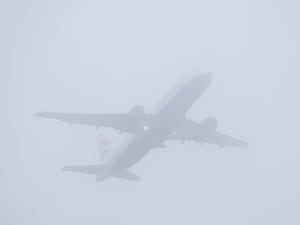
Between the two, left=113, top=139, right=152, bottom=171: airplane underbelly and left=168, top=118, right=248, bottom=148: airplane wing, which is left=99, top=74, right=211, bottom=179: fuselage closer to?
left=113, top=139, right=152, bottom=171: airplane underbelly

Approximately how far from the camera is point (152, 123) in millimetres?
44594

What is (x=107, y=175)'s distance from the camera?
4972 cm

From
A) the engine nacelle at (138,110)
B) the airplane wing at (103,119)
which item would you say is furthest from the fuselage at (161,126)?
the engine nacelle at (138,110)

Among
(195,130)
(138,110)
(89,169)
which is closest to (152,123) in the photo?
(138,110)

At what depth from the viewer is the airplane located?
1709 inches

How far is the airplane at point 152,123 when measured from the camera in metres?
43.4

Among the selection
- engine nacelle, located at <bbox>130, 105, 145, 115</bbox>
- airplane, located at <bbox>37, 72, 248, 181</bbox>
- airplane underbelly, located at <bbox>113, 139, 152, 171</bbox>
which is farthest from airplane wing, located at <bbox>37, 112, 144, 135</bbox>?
airplane underbelly, located at <bbox>113, 139, 152, 171</bbox>

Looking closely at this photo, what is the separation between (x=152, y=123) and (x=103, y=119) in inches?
189

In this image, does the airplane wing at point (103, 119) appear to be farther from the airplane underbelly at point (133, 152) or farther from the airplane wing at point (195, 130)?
the airplane wing at point (195, 130)

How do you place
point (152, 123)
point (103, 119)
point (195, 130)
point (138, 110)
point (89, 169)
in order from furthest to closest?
point (89, 169)
point (195, 130)
point (103, 119)
point (152, 123)
point (138, 110)

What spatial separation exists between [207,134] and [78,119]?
13.3 meters

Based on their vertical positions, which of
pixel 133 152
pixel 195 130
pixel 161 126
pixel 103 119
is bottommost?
pixel 133 152

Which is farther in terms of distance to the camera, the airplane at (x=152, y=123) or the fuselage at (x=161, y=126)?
the airplane at (x=152, y=123)

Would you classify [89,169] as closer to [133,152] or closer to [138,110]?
[133,152]
